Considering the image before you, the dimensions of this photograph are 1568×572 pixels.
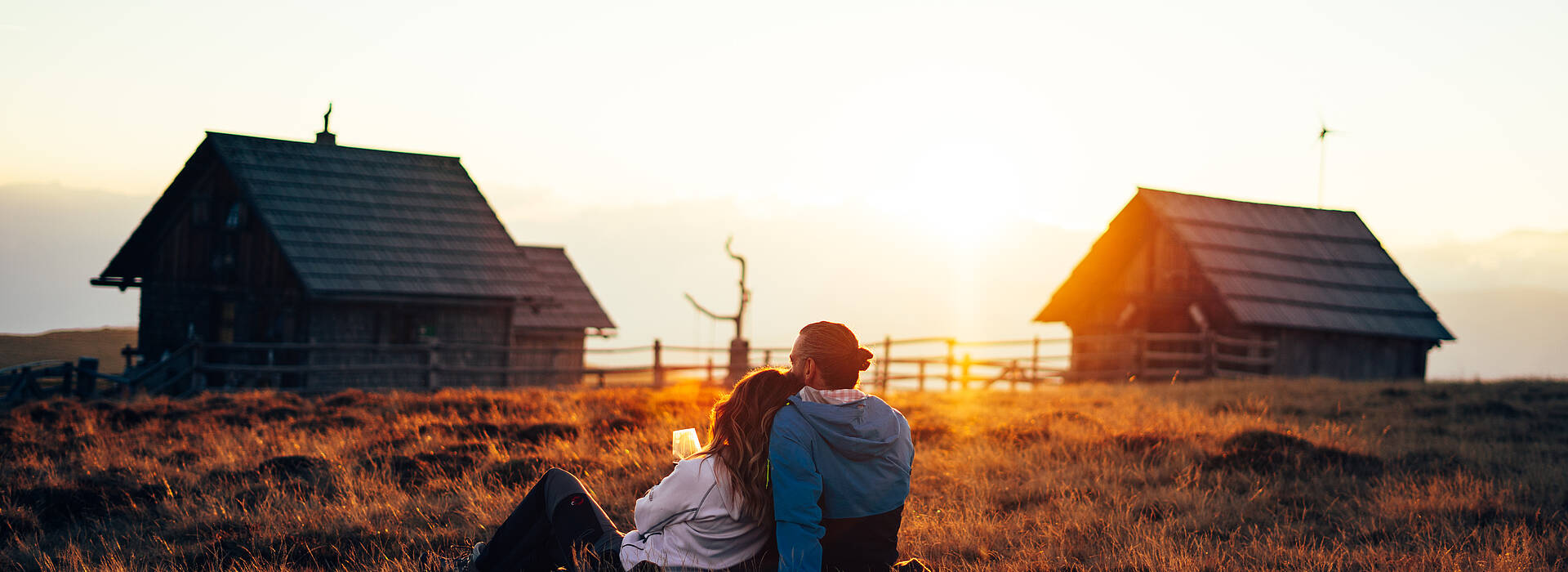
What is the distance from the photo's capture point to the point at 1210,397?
15.5 meters

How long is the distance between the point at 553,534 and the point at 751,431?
1.38m

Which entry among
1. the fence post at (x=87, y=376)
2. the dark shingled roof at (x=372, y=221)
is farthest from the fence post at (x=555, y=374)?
the fence post at (x=87, y=376)

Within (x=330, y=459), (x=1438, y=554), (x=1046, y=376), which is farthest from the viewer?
(x=1046, y=376)

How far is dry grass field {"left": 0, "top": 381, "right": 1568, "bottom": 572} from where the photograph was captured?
5.98 m

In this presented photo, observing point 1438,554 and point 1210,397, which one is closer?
point 1438,554

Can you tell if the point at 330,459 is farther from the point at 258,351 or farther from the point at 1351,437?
the point at 258,351

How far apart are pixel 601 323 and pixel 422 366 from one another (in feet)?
37.0

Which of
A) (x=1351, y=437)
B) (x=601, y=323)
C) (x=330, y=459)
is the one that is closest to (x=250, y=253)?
(x=601, y=323)

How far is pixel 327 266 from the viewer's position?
69.8ft

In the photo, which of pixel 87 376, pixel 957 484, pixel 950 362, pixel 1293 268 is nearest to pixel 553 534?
pixel 957 484

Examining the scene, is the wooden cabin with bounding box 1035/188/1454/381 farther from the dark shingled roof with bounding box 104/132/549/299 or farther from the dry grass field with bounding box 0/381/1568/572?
the dark shingled roof with bounding box 104/132/549/299

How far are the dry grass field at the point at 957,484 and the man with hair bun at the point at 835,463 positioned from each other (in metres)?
1.34

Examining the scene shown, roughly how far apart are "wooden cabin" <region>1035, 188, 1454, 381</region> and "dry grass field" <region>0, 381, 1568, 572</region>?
9.71 meters

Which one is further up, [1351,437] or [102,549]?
[1351,437]
